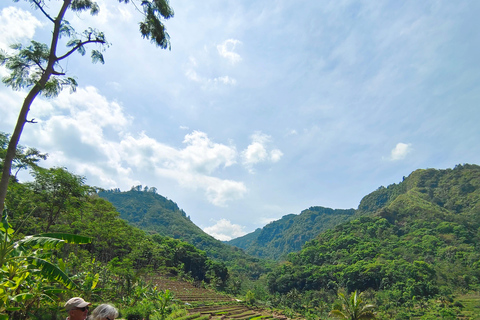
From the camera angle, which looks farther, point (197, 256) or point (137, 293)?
point (197, 256)

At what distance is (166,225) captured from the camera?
117 metres

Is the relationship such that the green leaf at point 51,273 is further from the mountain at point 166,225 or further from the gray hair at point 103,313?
the mountain at point 166,225

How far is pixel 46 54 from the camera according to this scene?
6676mm

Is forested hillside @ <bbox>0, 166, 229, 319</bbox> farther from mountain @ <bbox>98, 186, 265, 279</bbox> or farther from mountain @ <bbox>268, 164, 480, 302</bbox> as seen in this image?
mountain @ <bbox>98, 186, 265, 279</bbox>

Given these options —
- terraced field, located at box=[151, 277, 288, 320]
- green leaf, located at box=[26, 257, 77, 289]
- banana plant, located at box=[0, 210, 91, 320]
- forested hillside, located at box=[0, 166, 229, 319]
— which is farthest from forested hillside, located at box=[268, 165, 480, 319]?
banana plant, located at box=[0, 210, 91, 320]

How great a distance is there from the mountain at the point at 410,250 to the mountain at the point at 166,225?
2621 centimetres

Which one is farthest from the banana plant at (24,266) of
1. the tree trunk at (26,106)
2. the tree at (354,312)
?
the tree at (354,312)

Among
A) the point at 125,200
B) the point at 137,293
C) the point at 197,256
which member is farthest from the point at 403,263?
the point at 125,200

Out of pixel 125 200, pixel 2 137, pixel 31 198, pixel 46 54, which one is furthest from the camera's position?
pixel 125 200

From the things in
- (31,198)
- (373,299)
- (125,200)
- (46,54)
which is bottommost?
(373,299)

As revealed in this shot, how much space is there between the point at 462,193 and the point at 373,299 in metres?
78.0

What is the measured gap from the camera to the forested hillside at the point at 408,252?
172 feet

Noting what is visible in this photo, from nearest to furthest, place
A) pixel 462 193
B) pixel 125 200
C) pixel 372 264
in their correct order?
pixel 372 264, pixel 462 193, pixel 125 200

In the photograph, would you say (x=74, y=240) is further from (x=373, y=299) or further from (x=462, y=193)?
(x=462, y=193)
